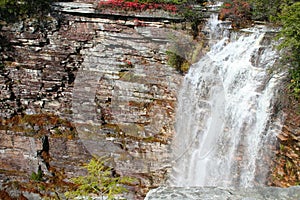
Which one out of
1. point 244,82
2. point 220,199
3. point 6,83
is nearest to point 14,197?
point 6,83

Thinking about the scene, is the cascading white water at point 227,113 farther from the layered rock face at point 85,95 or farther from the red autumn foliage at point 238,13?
the layered rock face at point 85,95

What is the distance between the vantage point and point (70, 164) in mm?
10305

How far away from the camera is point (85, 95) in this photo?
9977 millimetres

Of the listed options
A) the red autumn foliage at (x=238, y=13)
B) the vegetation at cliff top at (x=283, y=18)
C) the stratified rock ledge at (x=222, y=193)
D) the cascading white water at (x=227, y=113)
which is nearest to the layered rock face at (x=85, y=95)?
the cascading white water at (x=227, y=113)

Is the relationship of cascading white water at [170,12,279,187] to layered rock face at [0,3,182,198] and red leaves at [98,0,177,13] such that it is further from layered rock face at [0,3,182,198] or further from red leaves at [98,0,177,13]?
red leaves at [98,0,177,13]

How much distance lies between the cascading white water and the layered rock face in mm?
686

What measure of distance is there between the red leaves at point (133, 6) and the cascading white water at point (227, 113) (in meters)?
1.24

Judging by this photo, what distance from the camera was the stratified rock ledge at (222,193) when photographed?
1937 mm

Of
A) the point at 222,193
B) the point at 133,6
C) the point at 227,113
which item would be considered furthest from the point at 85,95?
the point at 222,193

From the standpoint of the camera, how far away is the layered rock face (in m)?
9.12

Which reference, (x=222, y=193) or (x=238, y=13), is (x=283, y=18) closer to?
(x=238, y=13)

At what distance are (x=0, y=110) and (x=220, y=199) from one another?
1025cm

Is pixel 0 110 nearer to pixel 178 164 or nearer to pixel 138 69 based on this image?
pixel 138 69

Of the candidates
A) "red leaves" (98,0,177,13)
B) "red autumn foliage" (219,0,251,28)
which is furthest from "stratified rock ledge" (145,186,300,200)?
"red leaves" (98,0,177,13)
